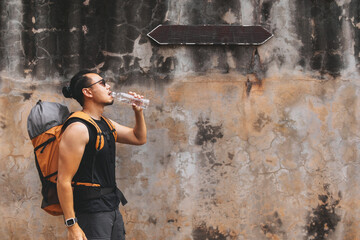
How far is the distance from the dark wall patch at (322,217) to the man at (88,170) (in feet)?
6.22

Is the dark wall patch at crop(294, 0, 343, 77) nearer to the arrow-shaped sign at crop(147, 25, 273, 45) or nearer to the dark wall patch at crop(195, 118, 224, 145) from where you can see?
the arrow-shaped sign at crop(147, 25, 273, 45)

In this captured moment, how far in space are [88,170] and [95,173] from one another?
0.16 feet

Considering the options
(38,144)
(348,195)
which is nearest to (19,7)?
(38,144)

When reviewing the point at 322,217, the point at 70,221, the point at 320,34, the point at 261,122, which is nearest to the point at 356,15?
the point at 320,34

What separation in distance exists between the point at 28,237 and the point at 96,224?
4.91ft

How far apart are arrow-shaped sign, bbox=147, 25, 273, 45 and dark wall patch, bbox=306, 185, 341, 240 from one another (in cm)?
144

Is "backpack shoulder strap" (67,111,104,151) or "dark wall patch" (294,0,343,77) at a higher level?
"dark wall patch" (294,0,343,77)

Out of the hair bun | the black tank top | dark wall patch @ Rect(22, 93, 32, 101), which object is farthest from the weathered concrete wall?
the black tank top

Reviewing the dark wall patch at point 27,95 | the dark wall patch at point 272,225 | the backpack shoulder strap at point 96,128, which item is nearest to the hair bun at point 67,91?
the backpack shoulder strap at point 96,128

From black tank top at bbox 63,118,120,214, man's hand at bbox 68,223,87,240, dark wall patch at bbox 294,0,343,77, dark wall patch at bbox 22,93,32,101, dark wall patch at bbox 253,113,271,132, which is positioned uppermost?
A: dark wall patch at bbox 294,0,343,77

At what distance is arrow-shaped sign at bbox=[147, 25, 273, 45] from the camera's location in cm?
361

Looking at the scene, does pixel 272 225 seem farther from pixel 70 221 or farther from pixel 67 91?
pixel 67 91

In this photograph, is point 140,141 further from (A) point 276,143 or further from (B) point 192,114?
(A) point 276,143

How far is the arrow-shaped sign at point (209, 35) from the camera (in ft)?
11.9
